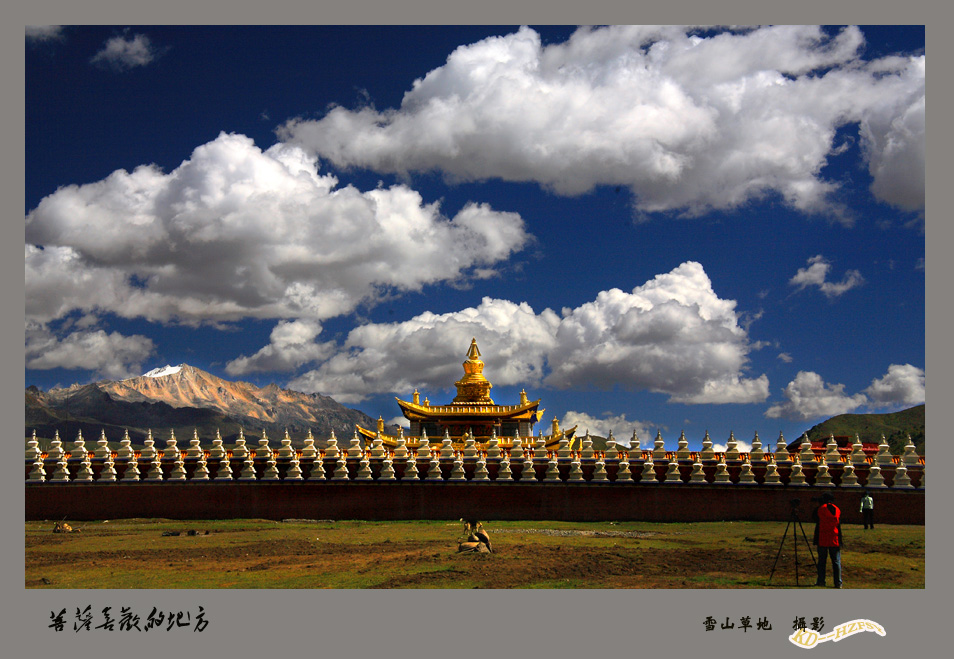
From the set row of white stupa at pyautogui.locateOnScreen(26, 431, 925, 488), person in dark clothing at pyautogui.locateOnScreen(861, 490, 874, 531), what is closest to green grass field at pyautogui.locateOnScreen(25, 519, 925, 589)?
person in dark clothing at pyautogui.locateOnScreen(861, 490, 874, 531)

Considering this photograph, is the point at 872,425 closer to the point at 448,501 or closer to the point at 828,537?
the point at 448,501

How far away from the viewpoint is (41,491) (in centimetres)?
2636

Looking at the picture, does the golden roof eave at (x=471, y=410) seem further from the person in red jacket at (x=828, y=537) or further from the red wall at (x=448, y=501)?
the person in red jacket at (x=828, y=537)

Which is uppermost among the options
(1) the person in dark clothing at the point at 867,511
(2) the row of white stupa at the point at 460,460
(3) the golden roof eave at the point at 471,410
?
(3) the golden roof eave at the point at 471,410

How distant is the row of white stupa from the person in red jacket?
22.4 feet

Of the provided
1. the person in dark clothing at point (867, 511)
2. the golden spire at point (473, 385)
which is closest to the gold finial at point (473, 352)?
the golden spire at point (473, 385)

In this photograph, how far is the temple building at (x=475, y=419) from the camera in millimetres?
34062

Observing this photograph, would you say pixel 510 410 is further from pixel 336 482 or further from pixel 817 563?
pixel 817 563

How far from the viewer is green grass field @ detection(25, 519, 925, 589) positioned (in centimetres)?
1816

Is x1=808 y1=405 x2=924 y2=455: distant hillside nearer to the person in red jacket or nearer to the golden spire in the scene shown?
the golden spire

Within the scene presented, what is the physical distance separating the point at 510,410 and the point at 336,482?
1039 cm

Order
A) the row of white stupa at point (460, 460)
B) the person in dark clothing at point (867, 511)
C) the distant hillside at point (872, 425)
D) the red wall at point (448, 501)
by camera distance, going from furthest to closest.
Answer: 1. the distant hillside at point (872, 425)
2. the row of white stupa at point (460, 460)
3. the red wall at point (448, 501)
4. the person in dark clothing at point (867, 511)

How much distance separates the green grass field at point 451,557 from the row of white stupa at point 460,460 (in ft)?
5.25

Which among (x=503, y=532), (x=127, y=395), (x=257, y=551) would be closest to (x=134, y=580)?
(x=257, y=551)
